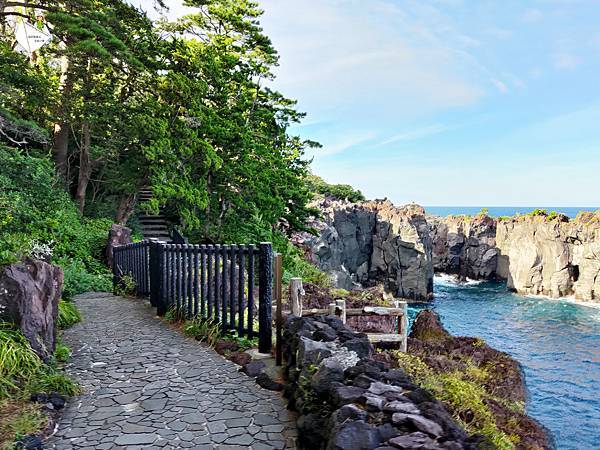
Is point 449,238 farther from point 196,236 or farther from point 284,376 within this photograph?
point 284,376

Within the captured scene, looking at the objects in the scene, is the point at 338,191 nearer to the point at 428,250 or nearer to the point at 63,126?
the point at 428,250

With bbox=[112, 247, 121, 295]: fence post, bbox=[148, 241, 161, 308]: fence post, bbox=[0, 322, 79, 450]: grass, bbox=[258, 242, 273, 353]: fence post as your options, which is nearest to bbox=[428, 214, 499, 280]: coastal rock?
bbox=[112, 247, 121, 295]: fence post

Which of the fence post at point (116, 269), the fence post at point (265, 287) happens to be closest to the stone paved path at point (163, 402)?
the fence post at point (265, 287)

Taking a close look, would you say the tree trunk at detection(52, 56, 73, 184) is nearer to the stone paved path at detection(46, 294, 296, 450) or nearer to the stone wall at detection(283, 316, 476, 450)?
the stone paved path at detection(46, 294, 296, 450)

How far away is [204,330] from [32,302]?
260cm

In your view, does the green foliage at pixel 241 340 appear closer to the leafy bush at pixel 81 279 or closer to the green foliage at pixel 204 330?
the green foliage at pixel 204 330

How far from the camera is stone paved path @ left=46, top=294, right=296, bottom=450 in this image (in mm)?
3811

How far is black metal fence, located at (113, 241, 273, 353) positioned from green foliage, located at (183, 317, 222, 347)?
107mm

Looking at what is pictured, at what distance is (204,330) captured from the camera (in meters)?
6.84

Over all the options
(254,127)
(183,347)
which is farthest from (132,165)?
(183,347)

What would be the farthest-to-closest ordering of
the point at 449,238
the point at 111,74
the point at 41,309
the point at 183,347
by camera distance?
the point at 449,238 < the point at 111,74 < the point at 183,347 < the point at 41,309

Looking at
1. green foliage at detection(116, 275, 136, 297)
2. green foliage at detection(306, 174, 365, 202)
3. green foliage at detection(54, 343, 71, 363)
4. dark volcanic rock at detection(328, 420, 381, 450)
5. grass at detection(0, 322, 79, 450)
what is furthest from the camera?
green foliage at detection(306, 174, 365, 202)

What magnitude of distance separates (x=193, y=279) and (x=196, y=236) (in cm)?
1147

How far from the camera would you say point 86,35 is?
11664 millimetres
